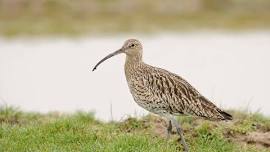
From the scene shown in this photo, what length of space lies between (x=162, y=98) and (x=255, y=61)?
15670mm

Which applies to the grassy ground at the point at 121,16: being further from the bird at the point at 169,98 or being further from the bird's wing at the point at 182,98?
the bird's wing at the point at 182,98

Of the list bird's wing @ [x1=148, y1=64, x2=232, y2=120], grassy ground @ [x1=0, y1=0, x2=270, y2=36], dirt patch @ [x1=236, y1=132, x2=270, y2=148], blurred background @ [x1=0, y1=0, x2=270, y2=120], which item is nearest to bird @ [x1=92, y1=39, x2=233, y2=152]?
bird's wing @ [x1=148, y1=64, x2=232, y2=120]

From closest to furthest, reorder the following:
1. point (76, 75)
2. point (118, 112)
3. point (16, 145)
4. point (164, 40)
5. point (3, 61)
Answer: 1. point (16, 145)
2. point (118, 112)
3. point (76, 75)
4. point (3, 61)
5. point (164, 40)

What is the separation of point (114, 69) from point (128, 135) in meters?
15.2

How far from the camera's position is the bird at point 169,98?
8883 mm

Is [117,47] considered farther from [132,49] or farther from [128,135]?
[128,135]

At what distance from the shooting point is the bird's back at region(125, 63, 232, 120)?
29.2ft

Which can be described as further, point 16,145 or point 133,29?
point 133,29

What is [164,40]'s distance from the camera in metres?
29.5

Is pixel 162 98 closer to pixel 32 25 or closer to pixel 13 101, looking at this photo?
pixel 13 101

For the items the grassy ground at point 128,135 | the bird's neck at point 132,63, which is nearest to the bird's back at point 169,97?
the bird's neck at point 132,63

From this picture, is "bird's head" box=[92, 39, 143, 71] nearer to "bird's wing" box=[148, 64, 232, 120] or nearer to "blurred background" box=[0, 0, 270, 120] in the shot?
"bird's wing" box=[148, 64, 232, 120]

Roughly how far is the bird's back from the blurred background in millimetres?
5313

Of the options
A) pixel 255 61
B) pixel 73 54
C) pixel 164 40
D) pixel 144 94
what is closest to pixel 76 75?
pixel 73 54
